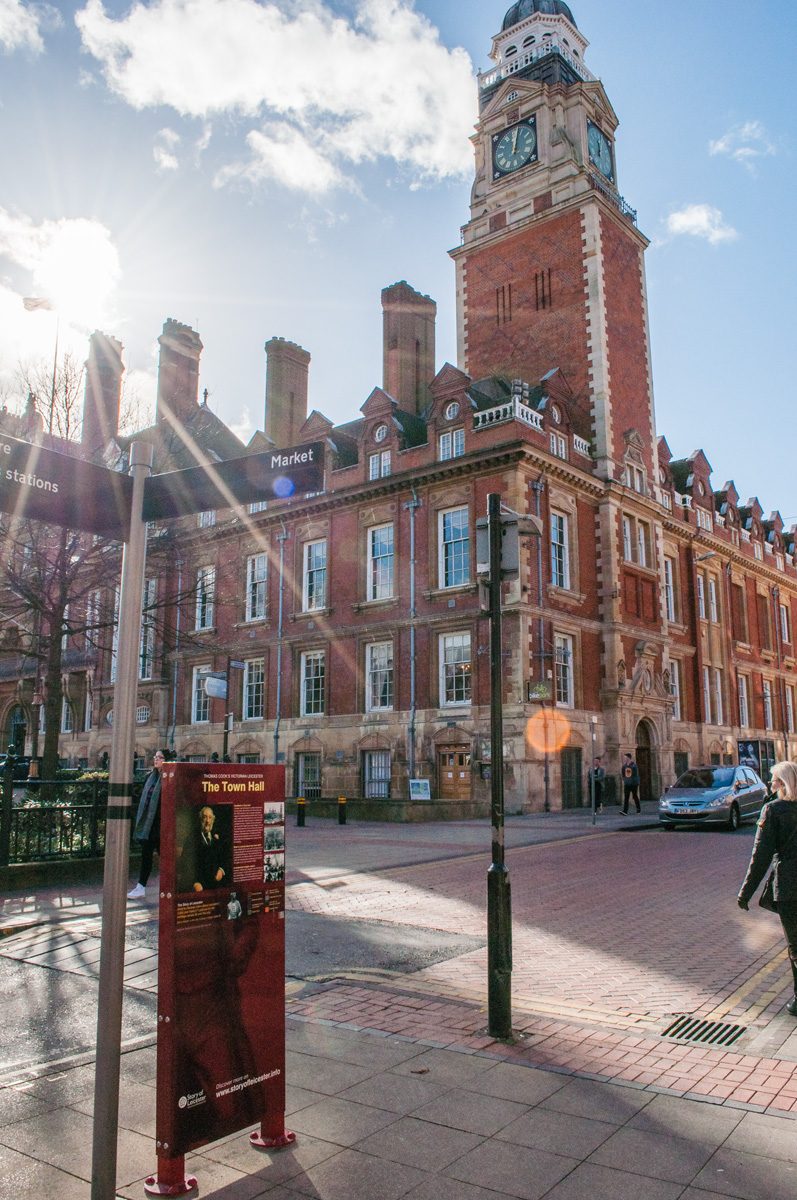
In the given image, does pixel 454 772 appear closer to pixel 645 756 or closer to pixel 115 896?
pixel 645 756

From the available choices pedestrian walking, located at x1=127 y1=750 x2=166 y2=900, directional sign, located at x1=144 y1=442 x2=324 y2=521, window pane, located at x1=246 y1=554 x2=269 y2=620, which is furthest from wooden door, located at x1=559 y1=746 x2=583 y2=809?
directional sign, located at x1=144 y1=442 x2=324 y2=521

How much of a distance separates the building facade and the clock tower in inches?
4.3

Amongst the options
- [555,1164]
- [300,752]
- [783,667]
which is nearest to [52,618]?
[555,1164]

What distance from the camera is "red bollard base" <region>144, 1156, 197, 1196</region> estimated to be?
3.58m

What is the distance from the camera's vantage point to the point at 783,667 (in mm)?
49344

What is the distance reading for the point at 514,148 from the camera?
1512 inches

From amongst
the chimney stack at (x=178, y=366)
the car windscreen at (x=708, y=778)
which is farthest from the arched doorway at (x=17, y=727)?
the car windscreen at (x=708, y=778)

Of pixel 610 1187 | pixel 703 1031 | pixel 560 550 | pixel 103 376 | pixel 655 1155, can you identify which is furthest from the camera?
pixel 103 376

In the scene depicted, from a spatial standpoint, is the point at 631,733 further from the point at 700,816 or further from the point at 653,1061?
the point at 653,1061

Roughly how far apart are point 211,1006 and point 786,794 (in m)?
4.50

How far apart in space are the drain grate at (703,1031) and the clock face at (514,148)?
38.2 metres

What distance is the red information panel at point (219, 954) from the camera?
3.64 meters

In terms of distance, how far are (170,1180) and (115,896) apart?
3.94ft

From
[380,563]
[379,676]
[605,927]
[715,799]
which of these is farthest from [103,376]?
[605,927]
